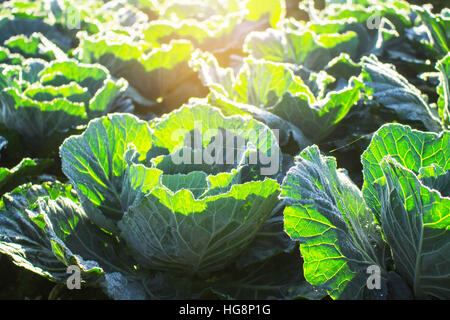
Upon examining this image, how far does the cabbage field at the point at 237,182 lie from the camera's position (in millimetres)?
1518

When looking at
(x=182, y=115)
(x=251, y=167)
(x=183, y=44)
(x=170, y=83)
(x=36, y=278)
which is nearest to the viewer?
(x=251, y=167)

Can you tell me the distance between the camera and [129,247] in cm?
191

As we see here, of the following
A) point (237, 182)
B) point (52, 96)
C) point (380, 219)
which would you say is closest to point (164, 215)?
point (237, 182)

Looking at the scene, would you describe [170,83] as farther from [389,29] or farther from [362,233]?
[362,233]

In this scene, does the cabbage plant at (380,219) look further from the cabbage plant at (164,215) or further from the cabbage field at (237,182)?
the cabbage plant at (164,215)

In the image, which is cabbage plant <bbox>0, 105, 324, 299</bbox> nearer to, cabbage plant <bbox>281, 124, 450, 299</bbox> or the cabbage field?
the cabbage field

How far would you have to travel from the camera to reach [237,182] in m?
1.75

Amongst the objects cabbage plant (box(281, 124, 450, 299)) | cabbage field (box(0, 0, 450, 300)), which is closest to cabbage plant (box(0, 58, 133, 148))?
cabbage field (box(0, 0, 450, 300))

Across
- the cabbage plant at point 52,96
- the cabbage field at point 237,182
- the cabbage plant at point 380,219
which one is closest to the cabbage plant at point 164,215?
the cabbage field at point 237,182

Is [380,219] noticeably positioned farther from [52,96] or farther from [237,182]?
[52,96]

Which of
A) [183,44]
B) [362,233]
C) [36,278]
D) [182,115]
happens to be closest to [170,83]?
[183,44]

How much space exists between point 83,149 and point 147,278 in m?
0.63

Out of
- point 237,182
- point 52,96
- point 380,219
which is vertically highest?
point 52,96
